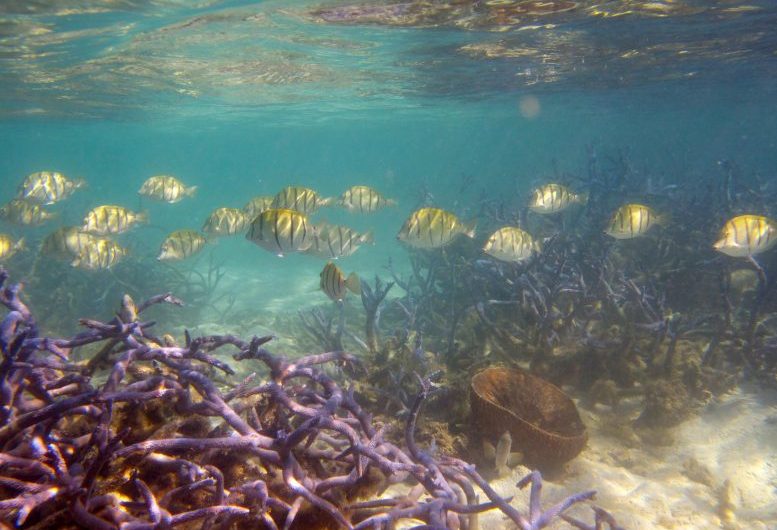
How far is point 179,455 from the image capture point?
2.66m

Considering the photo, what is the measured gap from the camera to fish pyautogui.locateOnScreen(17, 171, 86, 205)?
29.4ft

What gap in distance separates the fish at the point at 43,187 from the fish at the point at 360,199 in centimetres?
582

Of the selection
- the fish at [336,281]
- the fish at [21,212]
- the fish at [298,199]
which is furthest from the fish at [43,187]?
the fish at [336,281]

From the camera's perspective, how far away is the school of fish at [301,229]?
5.34 m

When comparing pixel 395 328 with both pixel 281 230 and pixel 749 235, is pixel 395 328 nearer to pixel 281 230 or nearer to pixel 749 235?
pixel 281 230

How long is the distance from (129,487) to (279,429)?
2.74 feet

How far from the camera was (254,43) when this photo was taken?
16.8 meters

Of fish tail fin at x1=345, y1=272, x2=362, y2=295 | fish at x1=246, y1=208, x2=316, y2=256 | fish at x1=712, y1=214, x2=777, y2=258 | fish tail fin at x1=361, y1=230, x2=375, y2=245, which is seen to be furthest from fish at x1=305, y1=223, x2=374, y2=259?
fish at x1=712, y1=214, x2=777, y2=258

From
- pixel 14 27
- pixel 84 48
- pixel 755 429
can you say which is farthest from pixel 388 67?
pixel 755 429

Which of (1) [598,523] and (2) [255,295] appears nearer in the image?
(1) [598,523]

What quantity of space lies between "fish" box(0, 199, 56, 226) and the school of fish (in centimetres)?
2

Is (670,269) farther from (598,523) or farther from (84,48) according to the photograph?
(84,48)

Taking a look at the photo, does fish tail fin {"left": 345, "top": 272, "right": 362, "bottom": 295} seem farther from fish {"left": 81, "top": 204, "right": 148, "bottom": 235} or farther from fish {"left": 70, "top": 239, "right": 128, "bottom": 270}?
fish {"left": 70, "top": 239, "right": 128, "bottom": 270}

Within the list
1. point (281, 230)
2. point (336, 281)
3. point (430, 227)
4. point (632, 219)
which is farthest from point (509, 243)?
point (281, 230)
